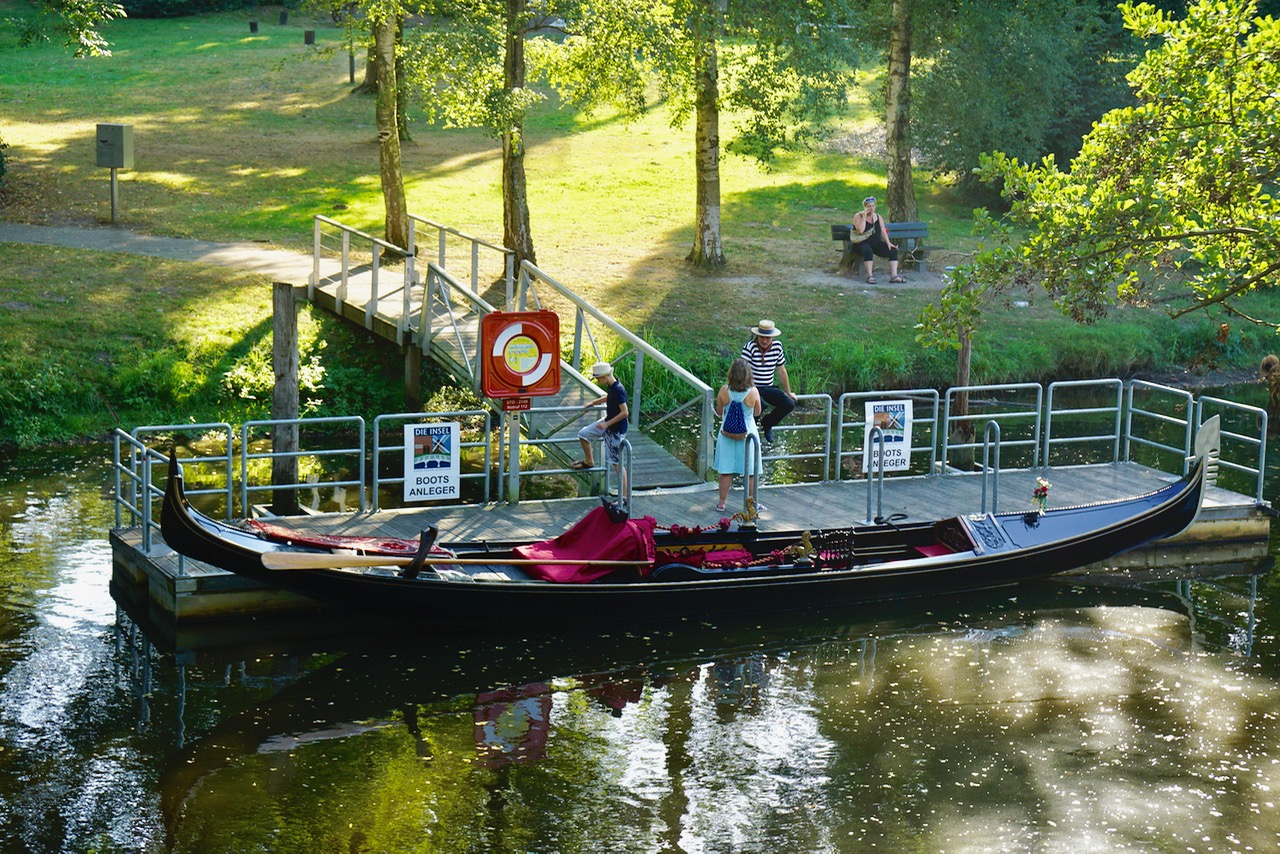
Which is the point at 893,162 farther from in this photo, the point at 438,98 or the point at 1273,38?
the point at 1273,38

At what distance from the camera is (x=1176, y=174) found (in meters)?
20.0

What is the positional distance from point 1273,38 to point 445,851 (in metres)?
13.9

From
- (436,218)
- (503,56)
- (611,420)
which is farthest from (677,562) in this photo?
(436,218)

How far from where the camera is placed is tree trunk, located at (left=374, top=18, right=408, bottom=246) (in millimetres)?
27094

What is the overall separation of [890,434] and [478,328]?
5.95 metres

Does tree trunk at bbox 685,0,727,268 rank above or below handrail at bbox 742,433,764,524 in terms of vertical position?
above

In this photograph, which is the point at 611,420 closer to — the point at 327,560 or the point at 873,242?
the point at 327,560

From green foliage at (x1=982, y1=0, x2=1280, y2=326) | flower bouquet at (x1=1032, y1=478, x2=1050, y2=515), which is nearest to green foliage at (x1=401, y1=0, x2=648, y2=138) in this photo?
green foliage at (x1=982, y1=0, x2=1280, y2=326)

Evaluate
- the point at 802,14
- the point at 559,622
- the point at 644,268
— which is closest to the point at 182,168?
the point at 644,268

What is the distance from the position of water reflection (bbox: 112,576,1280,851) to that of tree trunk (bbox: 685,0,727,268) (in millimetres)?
15184

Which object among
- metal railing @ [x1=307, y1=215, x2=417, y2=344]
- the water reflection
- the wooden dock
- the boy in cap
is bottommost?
the water reflection

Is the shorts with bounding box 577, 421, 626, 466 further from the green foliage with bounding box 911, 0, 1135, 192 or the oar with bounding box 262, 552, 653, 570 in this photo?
the green foliage with bounding box 911, 0, 1135, 192

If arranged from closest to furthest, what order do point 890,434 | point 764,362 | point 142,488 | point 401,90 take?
point 142,488 → point 890,434 → point 764,362 → point 401,90

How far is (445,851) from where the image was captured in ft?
37.2
